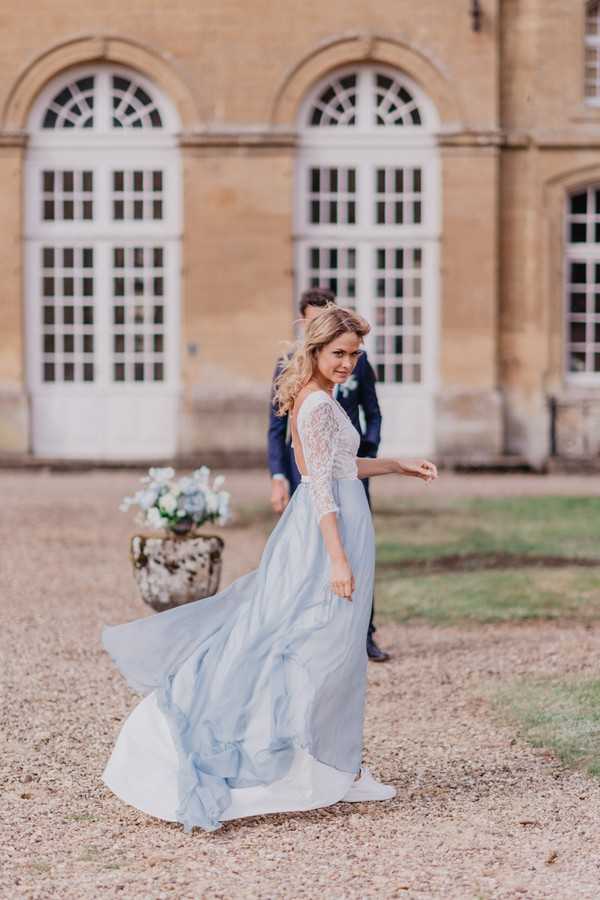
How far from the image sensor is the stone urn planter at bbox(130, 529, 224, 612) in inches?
343

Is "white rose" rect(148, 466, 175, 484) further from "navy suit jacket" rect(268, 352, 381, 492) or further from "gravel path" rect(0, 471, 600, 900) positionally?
"navy suit jacket" rect(268, 352, 381, 492)

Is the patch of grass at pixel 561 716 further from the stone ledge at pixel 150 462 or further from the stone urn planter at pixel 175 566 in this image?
the stone ledge at pixel 150 462

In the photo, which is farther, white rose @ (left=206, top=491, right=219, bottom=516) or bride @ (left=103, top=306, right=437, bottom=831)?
white rose @ (left=206, top=491, right=219, bottom=516)

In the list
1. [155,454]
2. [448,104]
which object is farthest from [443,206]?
[155,454]

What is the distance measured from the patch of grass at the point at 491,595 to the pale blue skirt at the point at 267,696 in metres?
3.87

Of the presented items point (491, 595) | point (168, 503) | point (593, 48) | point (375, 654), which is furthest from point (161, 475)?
point (593, 48)

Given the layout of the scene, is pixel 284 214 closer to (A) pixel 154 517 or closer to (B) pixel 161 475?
(B) pixel 161 475

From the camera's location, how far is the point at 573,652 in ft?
26.6

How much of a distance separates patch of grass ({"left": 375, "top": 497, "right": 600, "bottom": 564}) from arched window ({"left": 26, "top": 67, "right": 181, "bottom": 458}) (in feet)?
16.6

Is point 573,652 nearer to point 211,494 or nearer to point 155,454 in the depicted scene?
point 211,494

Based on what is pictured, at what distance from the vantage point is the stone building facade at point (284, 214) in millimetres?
18281

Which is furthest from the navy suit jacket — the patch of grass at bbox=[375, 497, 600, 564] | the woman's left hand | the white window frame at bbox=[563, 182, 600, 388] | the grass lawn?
the white window frame at bbox=[563, 182, 600, 388]

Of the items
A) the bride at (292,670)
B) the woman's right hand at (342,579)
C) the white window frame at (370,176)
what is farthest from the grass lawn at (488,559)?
the white window frame at (370,176)

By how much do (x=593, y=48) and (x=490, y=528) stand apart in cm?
801
